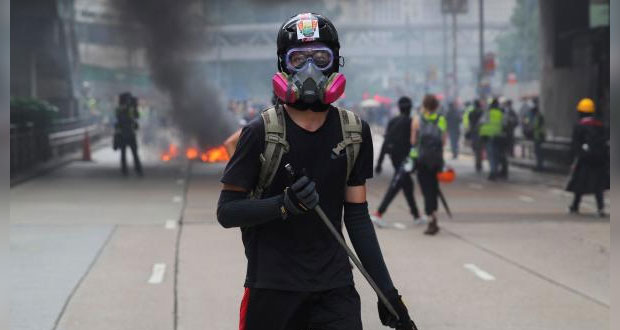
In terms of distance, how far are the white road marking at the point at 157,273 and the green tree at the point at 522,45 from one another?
210 ft

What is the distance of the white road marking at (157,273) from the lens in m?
Answer: 9.30

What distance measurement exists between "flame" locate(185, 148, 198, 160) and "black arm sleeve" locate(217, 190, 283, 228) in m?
27.8

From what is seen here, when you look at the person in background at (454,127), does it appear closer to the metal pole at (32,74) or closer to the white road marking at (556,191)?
the white road marking at (556,191)

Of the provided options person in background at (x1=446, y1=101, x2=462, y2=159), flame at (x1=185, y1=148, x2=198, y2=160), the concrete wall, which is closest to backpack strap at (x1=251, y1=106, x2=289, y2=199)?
the concrete wall

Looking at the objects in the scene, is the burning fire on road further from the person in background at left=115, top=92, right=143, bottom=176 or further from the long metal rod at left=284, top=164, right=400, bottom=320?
the long metal rod at left=284, top=164, right=400, bottom=320

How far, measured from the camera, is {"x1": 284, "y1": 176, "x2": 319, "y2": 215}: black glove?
3.63 meters

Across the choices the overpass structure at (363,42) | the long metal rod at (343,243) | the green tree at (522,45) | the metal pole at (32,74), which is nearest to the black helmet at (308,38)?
the long metal rod at (343,243)

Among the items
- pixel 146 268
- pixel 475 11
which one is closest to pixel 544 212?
pixel 146 268

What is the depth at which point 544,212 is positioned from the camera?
15.9m

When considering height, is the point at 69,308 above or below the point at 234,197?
below

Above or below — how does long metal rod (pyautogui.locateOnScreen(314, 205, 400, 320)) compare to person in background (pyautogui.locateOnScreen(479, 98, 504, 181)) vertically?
above

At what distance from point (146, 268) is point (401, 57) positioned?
294 ft

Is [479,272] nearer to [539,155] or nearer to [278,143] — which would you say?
[278,143]

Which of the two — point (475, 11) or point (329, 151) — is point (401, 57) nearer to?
point (475, 11)
